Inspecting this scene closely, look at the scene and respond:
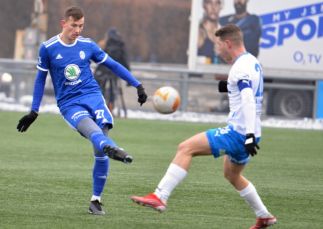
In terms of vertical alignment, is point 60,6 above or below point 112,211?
above

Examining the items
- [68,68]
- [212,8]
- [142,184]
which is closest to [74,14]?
[68,68]

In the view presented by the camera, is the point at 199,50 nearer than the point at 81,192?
No

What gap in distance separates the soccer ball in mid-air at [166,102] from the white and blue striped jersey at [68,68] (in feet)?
6.75

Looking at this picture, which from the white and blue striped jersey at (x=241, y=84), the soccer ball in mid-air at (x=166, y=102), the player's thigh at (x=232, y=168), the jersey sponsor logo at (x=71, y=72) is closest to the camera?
the white and blue striped jersey at (x=241, y=84)

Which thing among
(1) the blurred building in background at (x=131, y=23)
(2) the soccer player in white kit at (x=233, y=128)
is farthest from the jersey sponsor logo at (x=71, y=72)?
(1) the blurred building in background at (x=131, y=23)

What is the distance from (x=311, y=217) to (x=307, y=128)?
15.1 m

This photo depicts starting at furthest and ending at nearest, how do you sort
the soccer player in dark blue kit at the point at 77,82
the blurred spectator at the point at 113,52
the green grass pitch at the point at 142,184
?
the blurred spectator at the point at 113,52 < the soccer player in dark blue kit at the point at 77,82 < the green grass pitch at the point at 142,184

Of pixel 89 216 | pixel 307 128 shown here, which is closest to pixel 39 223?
pixel 89 216

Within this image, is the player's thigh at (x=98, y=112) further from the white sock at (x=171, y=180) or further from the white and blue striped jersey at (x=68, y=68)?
the white sock at (x=171, y=180)

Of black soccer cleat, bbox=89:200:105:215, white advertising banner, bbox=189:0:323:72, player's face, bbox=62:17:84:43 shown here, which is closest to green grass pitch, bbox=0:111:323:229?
black soccer cleat, bbox=89:200:105:215

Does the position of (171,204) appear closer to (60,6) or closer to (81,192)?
(81,192)

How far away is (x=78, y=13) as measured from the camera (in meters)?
10.1

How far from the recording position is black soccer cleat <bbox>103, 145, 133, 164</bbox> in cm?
916

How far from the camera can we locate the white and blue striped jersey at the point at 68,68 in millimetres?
10219
